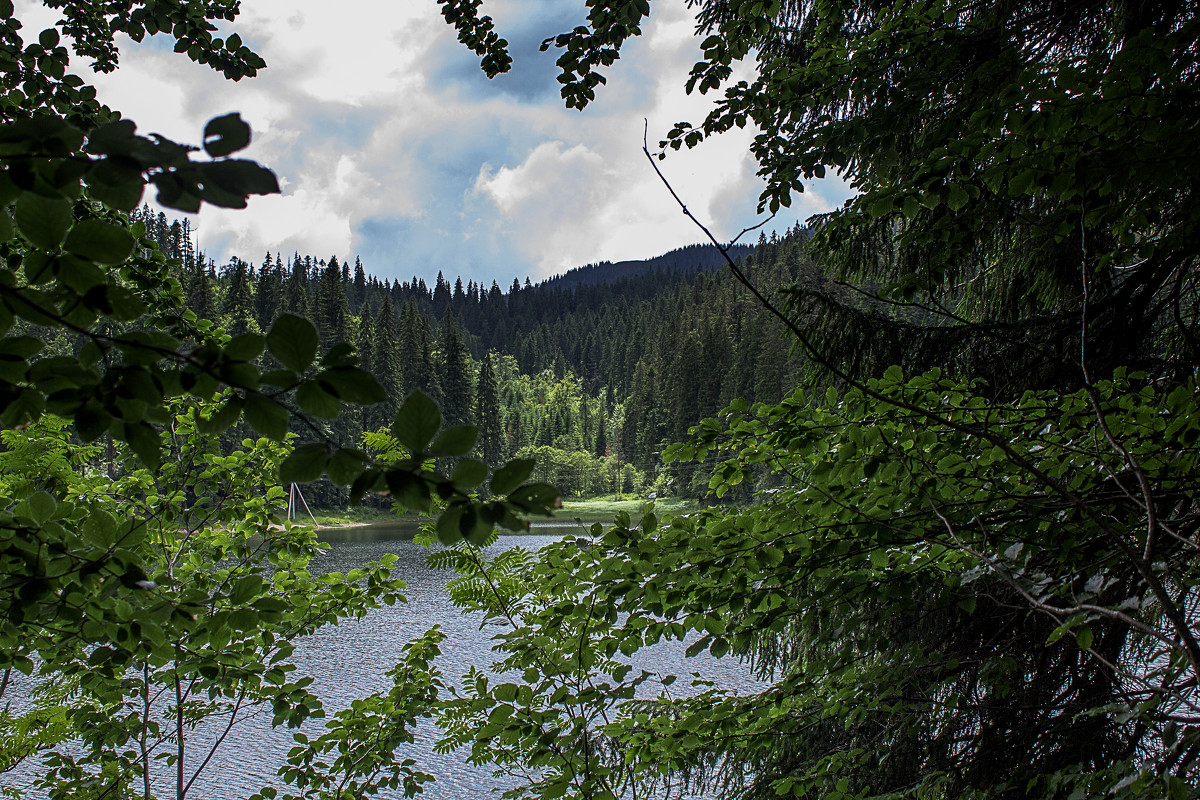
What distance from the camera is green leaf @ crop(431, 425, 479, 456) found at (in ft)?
1.83

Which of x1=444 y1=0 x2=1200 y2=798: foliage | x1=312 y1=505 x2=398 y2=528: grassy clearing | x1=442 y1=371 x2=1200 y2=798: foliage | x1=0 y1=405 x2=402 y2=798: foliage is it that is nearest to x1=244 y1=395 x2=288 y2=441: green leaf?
x1=444 y1=0 x2=1200 y2=798: foliage

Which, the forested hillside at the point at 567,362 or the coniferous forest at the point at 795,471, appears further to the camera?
the forested hillside at the point at 567,362

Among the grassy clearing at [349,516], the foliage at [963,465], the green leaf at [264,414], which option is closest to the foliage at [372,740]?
the foliage at [963,465]

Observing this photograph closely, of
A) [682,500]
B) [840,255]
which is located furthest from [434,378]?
[840,255]

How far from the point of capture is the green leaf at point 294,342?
21.5 inches

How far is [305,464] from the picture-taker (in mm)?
582

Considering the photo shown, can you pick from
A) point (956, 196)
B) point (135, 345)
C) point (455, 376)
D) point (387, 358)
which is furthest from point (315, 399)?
point (455, 376)

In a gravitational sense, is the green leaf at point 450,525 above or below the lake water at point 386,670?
above

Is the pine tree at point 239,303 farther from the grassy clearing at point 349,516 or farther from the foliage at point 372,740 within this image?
the foliage at point 372,740

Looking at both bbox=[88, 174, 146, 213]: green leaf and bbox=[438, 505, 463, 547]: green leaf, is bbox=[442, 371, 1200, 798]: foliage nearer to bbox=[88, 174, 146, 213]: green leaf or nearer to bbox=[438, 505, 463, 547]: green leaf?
bbox=[438, 505, 463, 547]: green leaf

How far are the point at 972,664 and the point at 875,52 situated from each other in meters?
2.30

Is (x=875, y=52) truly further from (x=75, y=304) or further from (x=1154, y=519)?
(x=75, y=304)

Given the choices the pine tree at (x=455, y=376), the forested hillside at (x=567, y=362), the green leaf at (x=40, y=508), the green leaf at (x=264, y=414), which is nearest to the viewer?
the green leaf at (x=264, y=414)

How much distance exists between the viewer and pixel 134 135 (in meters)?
0.50
